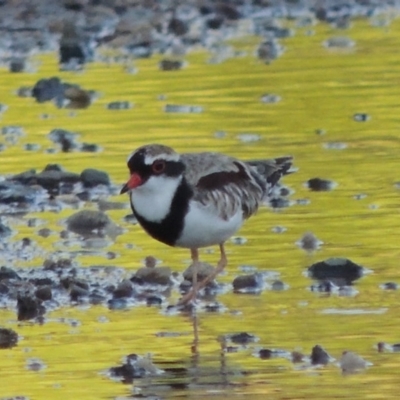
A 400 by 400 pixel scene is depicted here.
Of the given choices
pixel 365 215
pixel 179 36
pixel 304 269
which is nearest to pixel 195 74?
pixel 179 36

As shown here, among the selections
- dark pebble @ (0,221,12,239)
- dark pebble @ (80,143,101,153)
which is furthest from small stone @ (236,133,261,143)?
dark pebble @ (0,221,12,239)

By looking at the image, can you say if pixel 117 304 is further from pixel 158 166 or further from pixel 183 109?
pixel 183 109

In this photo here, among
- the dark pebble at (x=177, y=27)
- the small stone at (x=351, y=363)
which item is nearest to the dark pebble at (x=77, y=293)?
the small stone at (x=351, y=363)

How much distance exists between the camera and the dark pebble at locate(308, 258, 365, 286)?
9.22m

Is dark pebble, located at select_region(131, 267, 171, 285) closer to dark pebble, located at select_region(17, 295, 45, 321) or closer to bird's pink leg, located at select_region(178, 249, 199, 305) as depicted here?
bird's pink leg, located at select_region(178, 249, 199, 305)

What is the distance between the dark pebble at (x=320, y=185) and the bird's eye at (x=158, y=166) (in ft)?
9.45

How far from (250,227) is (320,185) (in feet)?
3.78

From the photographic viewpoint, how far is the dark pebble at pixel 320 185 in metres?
11.7

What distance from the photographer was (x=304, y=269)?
948 centimetres

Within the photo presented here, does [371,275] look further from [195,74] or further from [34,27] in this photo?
[34,27]

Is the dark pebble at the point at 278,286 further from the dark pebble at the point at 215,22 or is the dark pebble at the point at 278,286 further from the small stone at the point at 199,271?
the dark pebble at the point at 215,22

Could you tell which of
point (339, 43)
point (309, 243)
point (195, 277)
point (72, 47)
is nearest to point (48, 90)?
point (72, 47)

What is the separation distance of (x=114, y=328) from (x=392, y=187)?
12.2ft

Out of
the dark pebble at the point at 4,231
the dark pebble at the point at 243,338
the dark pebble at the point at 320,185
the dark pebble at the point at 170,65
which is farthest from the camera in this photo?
the dark pebble at the point at 170,65
